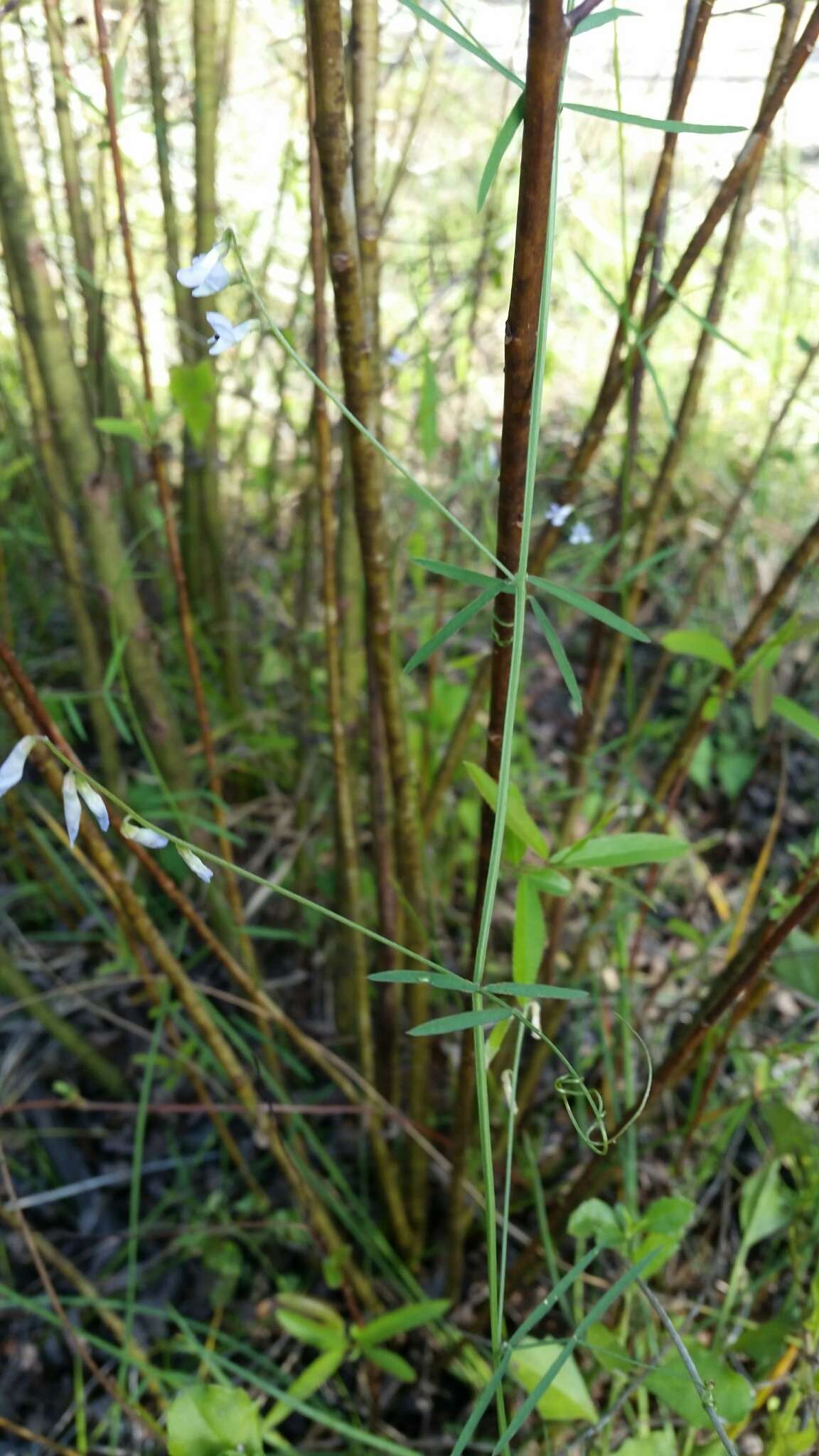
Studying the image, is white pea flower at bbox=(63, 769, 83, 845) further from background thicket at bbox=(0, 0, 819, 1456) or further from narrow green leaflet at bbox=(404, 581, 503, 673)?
narrow green leaflet at bbox=(404, 581, 503, 673)

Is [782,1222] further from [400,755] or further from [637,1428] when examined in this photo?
[400,755]

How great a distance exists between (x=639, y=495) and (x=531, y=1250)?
5.79 ft

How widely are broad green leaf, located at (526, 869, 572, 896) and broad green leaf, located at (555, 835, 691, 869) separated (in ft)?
0.06

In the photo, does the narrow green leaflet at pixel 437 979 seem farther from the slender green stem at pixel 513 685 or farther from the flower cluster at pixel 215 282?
the flower cluster at pixel 215 282

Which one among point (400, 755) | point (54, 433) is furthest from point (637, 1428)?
point (54, 433)

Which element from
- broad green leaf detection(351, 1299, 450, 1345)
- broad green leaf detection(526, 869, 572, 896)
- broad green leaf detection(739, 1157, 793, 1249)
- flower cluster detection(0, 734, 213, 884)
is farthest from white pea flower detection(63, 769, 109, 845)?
broad green leaf detection(739, 1157, 793, 1249)

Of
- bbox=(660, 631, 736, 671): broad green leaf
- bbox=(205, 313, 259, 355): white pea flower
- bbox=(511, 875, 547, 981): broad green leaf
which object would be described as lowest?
bbox=(511, 875, 547, 981): broad green leaf

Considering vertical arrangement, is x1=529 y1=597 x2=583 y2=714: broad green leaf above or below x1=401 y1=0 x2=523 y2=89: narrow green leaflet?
below

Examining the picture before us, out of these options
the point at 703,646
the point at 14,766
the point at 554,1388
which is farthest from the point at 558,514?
the point at 554,1388

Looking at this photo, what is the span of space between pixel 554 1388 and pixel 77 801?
560 mm

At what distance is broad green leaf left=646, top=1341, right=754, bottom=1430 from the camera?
60 cm

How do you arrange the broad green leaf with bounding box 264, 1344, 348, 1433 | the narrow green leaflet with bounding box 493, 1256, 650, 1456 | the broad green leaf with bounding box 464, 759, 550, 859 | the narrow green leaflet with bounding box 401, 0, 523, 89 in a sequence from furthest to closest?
the broad green leaf with bounding box 264, 1344, 348, 1433
the broad green leaf with bounding box 464, 759, 550, 859
the narrow green leaflet with bounding box 493, 1256, 650, 1456
the narrow green leaflet with bounding box 401, 0, 523, 89

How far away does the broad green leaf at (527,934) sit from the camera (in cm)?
61

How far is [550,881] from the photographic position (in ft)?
1.90
